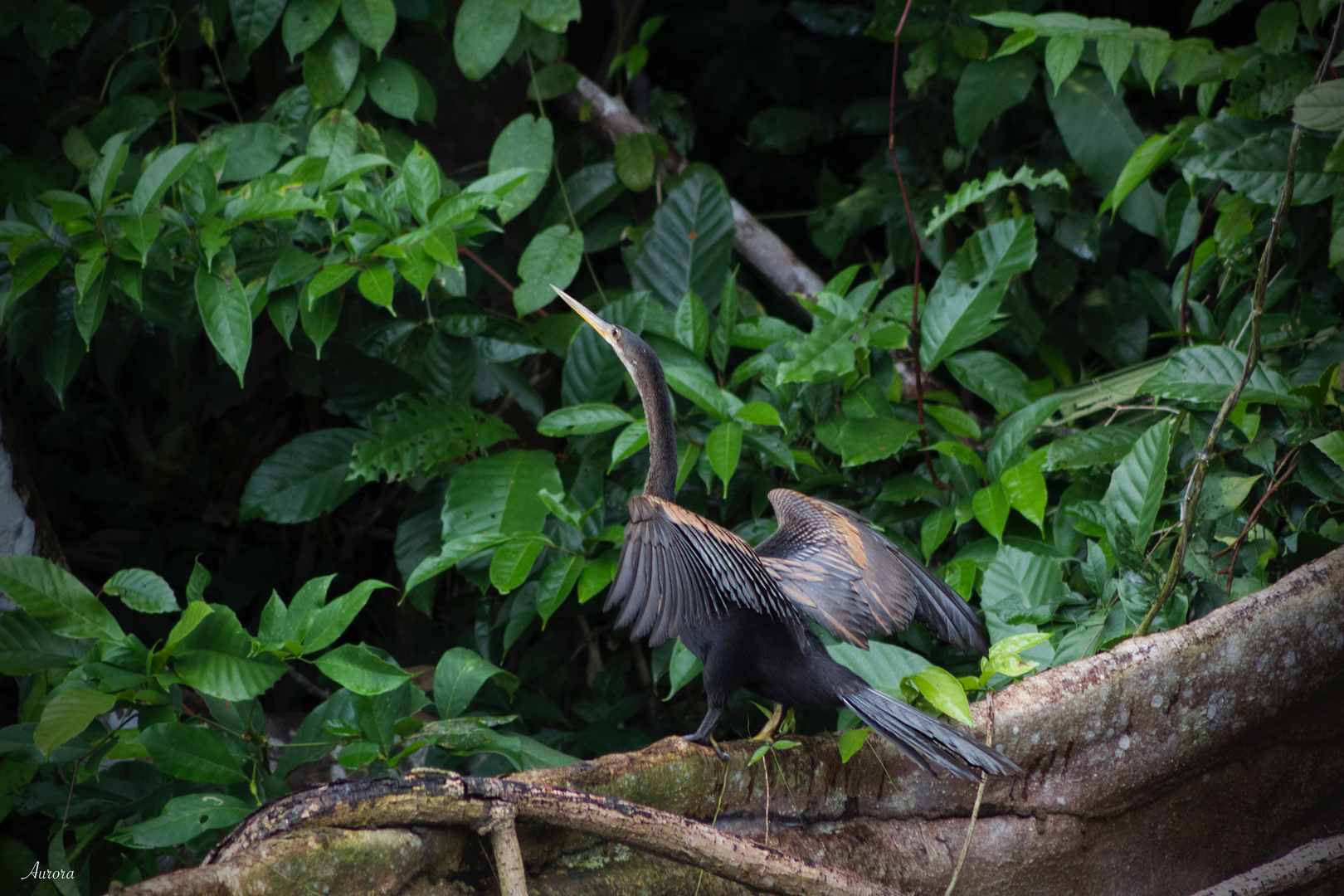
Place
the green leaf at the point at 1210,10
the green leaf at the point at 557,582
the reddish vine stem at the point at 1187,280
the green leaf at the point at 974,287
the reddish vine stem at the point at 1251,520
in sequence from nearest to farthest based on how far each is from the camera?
the reddish vine stem at the point at 1251,520 → the green leaf at the point at 557,582 → the green leaf at the point at 1210,10 → the green leaf at the point at 974,287 → the reddish vine stem at the point at 1187,280

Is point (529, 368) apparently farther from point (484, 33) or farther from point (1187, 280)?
point (1187, 280)

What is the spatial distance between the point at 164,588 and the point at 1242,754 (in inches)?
76.0

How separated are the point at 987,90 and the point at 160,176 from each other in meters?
2.21

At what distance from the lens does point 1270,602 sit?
5.27 feet

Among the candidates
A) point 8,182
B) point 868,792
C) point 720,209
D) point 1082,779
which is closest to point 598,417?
point 720,209

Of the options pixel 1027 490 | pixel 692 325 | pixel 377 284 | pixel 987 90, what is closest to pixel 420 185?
pixel 377 284

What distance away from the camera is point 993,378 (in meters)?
2.53

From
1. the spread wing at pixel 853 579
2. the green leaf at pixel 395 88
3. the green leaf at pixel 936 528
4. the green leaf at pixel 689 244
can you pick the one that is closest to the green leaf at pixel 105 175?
the green leaf at pixel 395 88

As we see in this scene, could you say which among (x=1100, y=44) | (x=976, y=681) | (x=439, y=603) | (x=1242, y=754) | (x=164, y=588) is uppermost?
(x=1100, y=44)

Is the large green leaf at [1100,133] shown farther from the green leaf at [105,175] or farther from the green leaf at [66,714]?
the green leaf at [66,714]

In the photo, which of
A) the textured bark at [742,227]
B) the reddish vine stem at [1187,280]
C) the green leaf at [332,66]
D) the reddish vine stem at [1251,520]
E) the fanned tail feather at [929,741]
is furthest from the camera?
the textured bark at [742,227]

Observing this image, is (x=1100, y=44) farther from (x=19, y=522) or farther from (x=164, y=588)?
(x=19, y=522)

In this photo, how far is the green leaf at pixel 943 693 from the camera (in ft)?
4.63

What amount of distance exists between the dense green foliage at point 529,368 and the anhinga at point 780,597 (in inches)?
3.6
